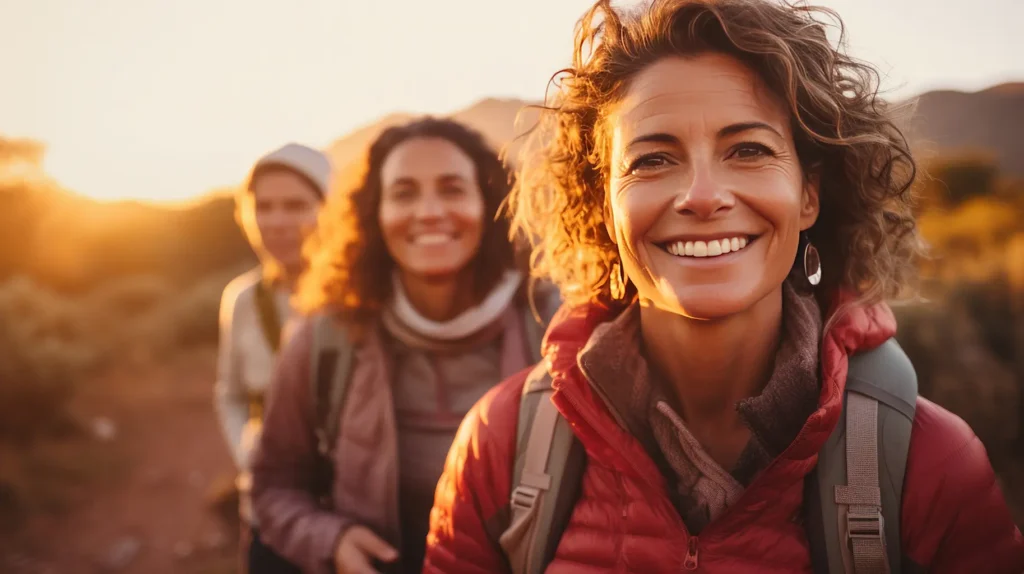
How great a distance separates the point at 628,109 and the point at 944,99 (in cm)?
766

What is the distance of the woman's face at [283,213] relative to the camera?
147 inches

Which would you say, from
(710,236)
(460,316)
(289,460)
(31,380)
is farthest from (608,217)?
(31,380)

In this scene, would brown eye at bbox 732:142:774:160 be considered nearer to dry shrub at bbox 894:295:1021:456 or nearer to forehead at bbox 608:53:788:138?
forehead at bbox 608:53:788:138

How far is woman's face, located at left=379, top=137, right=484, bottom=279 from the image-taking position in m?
2.67

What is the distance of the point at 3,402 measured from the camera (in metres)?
7.97

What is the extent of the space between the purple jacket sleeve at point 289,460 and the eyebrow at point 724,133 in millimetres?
1651

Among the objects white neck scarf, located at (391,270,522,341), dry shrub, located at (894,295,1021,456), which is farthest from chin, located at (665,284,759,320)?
dry shrub, located at (894,295,1021,456)

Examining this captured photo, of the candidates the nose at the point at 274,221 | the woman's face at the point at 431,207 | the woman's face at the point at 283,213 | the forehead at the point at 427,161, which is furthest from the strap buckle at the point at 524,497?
the nose at the point at 274,221

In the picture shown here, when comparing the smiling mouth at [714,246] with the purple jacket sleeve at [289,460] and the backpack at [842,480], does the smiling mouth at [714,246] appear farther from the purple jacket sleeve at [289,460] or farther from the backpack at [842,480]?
the purple jacket sleeve at [289,460]

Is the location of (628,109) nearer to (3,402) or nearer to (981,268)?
(981,268)

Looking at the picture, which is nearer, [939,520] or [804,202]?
[939,520]

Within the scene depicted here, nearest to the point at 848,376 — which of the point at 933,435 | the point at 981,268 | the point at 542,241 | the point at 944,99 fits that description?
the point at 933,435

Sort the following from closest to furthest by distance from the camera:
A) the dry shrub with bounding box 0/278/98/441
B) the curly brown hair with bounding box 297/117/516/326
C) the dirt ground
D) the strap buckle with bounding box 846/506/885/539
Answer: the strap buckle with bounding box 846/506/885/539
the curly brown hair with bounding box 297/117/516/326
the dirt ground
the dry shrub with bounding box 0/278/98/441

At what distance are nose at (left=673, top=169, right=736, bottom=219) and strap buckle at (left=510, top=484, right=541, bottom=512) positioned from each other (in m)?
0.76
